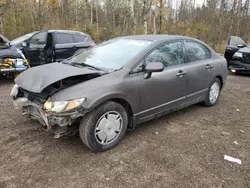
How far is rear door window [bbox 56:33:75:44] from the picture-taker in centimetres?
771

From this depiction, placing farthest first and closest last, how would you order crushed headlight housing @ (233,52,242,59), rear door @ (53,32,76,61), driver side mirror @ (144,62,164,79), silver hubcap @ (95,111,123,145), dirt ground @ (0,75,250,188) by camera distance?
crushed headlight housing @ (233,52,242,59), rear door @ (53,32,76,61), driver side mirror @ (144,62,164,79), silver hubcap @ (95,111,123,145), dirt ground @ (0,75,250,188)

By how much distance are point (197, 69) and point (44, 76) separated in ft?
8.85

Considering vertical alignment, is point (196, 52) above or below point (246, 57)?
above

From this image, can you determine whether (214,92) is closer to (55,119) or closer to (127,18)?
(55,119)

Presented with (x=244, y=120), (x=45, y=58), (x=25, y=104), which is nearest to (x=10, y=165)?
(x=25, y=104)

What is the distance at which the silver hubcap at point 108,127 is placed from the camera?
2885mm

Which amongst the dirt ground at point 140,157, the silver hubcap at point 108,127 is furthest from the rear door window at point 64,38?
the silver hubcap at point 108,127

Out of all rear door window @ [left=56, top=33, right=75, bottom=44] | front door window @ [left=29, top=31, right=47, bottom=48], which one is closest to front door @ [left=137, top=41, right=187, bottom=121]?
rear door window @ [left=56, top=33, right=75, bottom=44]

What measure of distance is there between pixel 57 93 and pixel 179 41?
2.37 m

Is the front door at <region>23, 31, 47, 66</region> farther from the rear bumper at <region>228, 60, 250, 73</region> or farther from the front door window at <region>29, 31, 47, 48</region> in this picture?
the rear bumper at <region>228, 60, 250, 73</region>

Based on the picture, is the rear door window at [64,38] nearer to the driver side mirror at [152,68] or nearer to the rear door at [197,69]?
the rear door at [197,69]

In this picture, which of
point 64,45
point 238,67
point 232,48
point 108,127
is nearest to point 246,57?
point 238,67

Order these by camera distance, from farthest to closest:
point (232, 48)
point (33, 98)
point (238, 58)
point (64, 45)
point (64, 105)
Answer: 1. point (232, 48)
2. point (238, 58)
3. point (64, 45)
4. point (33, 98)
5. point (64, 105)

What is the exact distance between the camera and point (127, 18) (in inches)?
995
